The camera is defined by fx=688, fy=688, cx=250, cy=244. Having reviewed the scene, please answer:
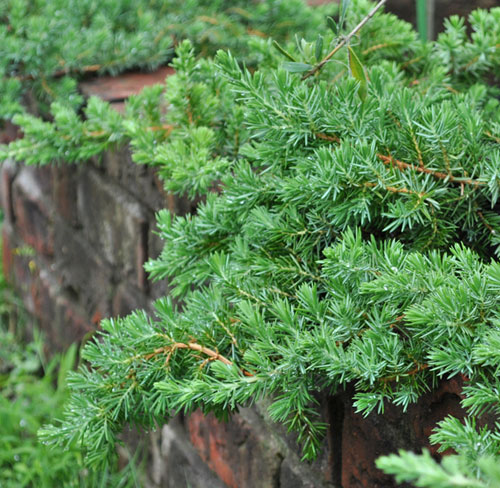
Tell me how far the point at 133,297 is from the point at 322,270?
1.04 meters

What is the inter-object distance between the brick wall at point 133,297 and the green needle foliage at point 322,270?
0.08 m

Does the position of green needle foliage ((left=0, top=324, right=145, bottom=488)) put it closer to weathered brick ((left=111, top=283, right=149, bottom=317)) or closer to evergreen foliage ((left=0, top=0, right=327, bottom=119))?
weathered brick ((left=111, top=283, right=149, bottom=317))

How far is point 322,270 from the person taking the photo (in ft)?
2.65

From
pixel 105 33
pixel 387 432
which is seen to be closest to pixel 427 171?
pixel 387 432

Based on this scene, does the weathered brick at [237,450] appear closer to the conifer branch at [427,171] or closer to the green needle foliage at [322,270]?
the green needle foliage at [322,270]

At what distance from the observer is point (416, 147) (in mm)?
881

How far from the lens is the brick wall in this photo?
1.04 metres

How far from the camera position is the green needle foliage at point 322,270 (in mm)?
754

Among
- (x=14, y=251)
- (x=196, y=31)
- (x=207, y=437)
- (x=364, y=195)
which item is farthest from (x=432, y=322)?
(x=14, y=251)

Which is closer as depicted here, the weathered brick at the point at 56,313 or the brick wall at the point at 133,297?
the brick wall at the point at 133,297

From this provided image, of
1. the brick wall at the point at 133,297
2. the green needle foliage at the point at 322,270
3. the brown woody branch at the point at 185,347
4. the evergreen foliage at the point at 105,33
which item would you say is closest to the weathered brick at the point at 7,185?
the brick wall at the point at 133,297

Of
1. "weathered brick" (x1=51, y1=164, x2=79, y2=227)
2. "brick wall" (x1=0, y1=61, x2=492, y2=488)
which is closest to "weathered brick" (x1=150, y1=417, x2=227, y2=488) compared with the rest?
"brick wall" (x1=0, y1=61, x2=492, y2=488)

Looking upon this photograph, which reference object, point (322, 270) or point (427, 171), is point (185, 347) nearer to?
point (322, 270)

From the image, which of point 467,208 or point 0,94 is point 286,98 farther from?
point 0,94
